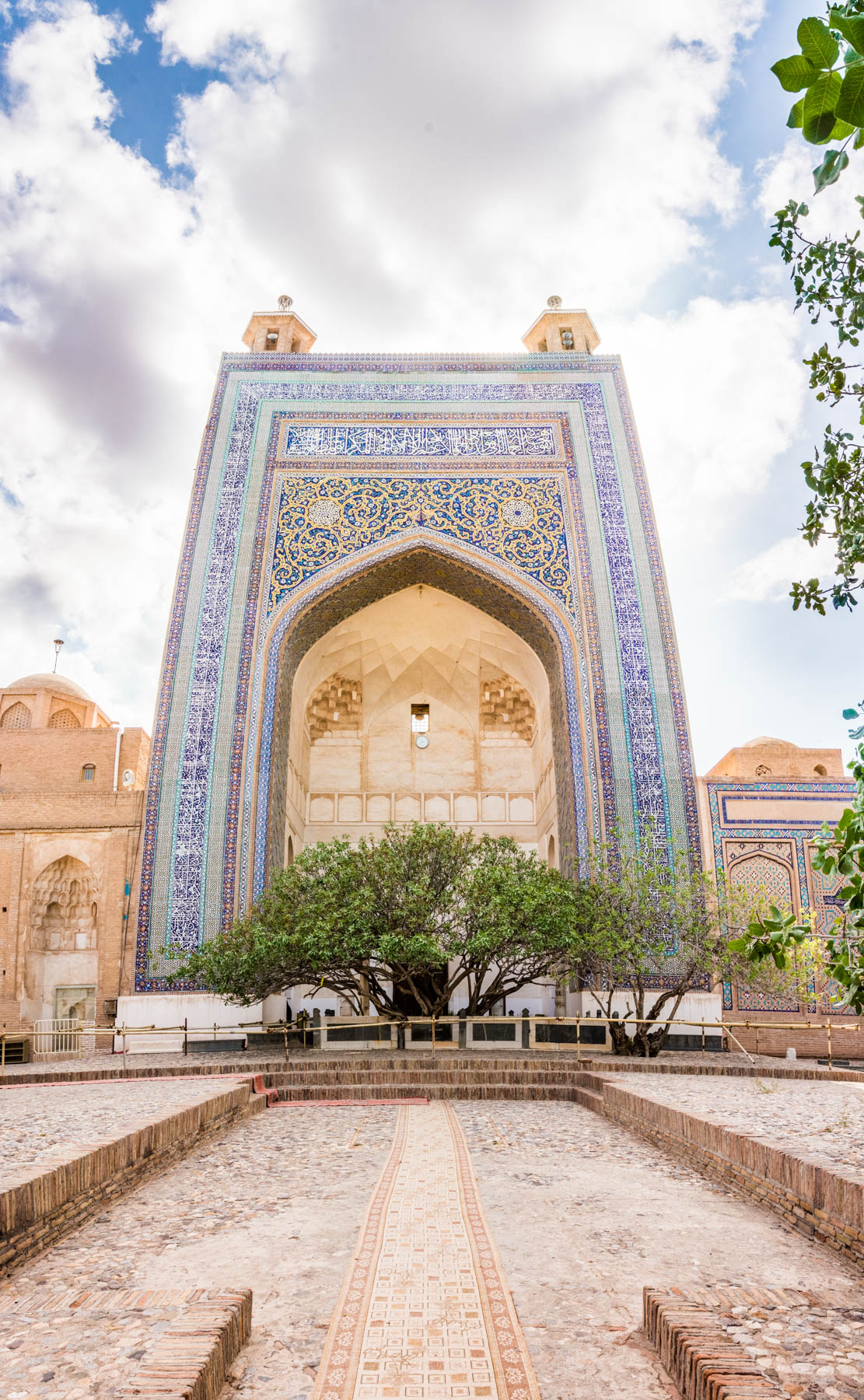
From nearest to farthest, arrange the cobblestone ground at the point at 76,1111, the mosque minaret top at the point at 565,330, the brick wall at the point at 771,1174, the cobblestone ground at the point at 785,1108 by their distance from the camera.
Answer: the brick wall at the point at 771,1174, the cobblestone ground at the point at 785,1108, the cobblestone ground at the point at 76,1111, the mosque minaret top at the point at 565,330

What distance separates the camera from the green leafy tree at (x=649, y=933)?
313 inches

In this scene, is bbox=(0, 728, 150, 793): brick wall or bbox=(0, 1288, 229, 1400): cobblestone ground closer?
bbox=(0, 1288, 229, 1400): cobblestone ground

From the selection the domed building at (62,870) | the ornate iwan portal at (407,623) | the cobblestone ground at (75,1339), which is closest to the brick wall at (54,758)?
the domed building at (62,870)

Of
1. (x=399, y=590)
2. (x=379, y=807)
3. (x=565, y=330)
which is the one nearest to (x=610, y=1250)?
(x=399, y=590)

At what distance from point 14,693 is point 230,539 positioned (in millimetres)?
6307

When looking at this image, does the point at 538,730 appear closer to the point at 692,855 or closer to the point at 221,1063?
the point at 692,855

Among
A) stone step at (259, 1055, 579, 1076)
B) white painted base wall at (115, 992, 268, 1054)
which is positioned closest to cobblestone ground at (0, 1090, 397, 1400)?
stone step at (259, 1055, 579, 1076)

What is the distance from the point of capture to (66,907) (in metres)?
10.5

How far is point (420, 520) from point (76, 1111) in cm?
774

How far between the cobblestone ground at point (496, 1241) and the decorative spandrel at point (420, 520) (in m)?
7.59

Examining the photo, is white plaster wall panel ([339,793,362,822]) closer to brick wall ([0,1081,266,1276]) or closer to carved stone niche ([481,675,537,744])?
carved stone niche ([481,675,537,744])

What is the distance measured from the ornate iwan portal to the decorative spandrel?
0.08ft

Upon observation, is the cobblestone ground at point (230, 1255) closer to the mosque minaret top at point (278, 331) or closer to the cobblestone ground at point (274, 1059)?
the cobblestone ground at point (274, 1059)

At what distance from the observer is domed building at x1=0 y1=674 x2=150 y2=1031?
9953 millimetres
